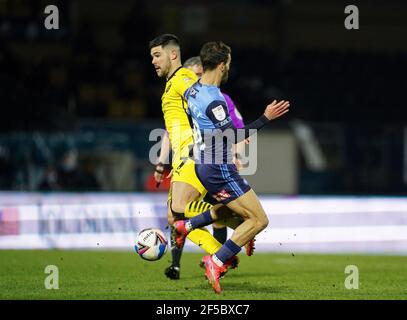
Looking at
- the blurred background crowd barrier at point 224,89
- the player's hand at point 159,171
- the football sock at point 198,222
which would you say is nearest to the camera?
the football sock at point 198,222

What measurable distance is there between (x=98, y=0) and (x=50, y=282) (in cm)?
1783

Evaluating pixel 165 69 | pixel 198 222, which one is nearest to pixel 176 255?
pixel 198 222

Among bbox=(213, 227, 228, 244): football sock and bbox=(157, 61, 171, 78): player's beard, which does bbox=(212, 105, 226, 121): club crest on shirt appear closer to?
bbox=(157, 61, 171, 78): player's beard

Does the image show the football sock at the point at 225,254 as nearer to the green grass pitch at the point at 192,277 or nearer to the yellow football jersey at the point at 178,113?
the green grass pitch at the point at 192,277

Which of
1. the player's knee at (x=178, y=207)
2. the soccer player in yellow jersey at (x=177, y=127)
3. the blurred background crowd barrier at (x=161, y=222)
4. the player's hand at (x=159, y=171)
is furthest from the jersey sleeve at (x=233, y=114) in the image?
the blurred background crowd barrier at (x=161, y=222)

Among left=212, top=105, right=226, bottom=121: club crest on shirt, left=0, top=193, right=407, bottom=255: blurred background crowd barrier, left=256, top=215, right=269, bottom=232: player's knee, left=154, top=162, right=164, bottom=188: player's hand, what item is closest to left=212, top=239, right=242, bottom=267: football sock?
left=256, top=215, right=269, bottom=232: player's knee

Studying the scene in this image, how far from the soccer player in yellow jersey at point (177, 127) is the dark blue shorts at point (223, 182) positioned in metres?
0.68

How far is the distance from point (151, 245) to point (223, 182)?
1203mm

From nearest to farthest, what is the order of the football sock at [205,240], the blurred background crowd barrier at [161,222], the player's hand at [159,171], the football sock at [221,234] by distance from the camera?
the football sock at [205,240] → the player's hand at [159,171] → the football sock at [221,234] → the blurred background crowd barrier at [161,222]

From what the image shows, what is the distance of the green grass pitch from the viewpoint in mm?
8953

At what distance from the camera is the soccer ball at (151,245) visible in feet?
31.8

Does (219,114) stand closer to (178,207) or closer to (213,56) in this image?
(213,56)

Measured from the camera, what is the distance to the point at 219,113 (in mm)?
8805
